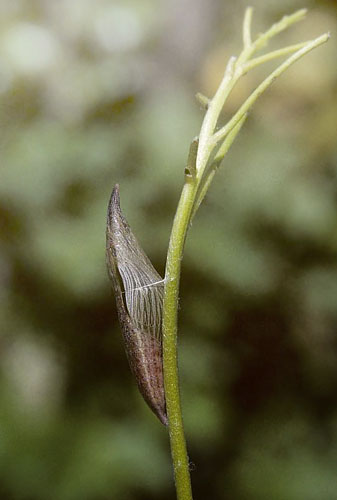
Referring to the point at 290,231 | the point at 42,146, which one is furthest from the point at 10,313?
the point at 290,231

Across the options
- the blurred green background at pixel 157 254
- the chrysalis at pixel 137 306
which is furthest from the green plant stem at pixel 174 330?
the blurred green background at pixel 157 254

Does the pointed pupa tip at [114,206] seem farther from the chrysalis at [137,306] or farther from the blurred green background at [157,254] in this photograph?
the blurred green background at [157,254]

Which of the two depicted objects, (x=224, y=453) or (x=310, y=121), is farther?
(x=310, y=121)

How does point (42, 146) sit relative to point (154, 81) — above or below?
below

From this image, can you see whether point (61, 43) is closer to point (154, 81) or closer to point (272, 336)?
point (154, 81)

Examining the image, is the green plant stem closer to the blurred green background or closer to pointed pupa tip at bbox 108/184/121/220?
Answer: pointed pupa tip at bbox 108/184/121/220

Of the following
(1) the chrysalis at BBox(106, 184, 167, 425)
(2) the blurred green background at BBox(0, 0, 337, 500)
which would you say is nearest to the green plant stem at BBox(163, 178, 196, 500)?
(1) the chrysalis at BBox(106, 184, 167, 425)

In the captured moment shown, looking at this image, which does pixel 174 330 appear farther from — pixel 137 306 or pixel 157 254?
pixel 157 254
